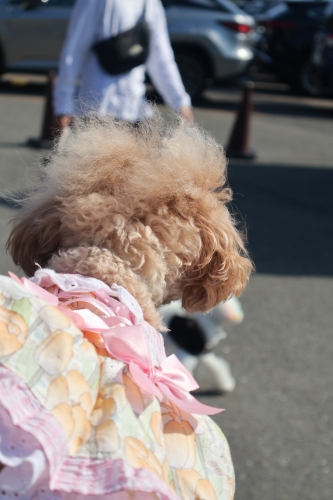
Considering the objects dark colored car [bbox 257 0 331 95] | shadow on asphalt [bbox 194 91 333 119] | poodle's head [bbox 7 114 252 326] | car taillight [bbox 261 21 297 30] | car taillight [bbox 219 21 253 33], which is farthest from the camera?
car taillight [bbox 261 21 297 30]

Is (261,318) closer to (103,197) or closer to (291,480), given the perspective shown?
(291,480)

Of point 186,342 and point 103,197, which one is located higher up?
point 103,197

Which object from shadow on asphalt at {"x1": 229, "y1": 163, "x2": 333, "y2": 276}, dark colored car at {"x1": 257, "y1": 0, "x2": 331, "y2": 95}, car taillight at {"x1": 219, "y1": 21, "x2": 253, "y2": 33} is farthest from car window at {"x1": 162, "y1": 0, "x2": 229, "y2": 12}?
shadow on asphalt at {"x1": 229, "y1": 163, "x2": 333, "y2": 276}

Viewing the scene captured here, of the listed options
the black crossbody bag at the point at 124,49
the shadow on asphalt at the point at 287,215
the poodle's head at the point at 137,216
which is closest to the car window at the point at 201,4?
the shadow on asphalt at the point at 287,215

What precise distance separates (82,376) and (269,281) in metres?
3.61

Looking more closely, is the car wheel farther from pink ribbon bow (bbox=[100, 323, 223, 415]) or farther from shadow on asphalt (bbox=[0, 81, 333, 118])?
pink ribbon bow (bbox=[100, 323, 223, 415])

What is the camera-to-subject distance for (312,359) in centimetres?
381

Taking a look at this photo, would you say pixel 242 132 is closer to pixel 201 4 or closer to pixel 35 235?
pixel 201 4

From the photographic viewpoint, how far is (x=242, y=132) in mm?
8117

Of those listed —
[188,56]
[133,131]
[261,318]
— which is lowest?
[261,318]

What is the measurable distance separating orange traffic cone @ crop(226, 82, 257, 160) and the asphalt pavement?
173 millimetres

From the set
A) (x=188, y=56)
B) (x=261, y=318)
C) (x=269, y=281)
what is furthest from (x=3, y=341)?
(x=188, y=56)

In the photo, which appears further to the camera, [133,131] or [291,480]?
[291,480]

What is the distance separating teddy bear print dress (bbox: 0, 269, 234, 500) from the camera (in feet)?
4.01
